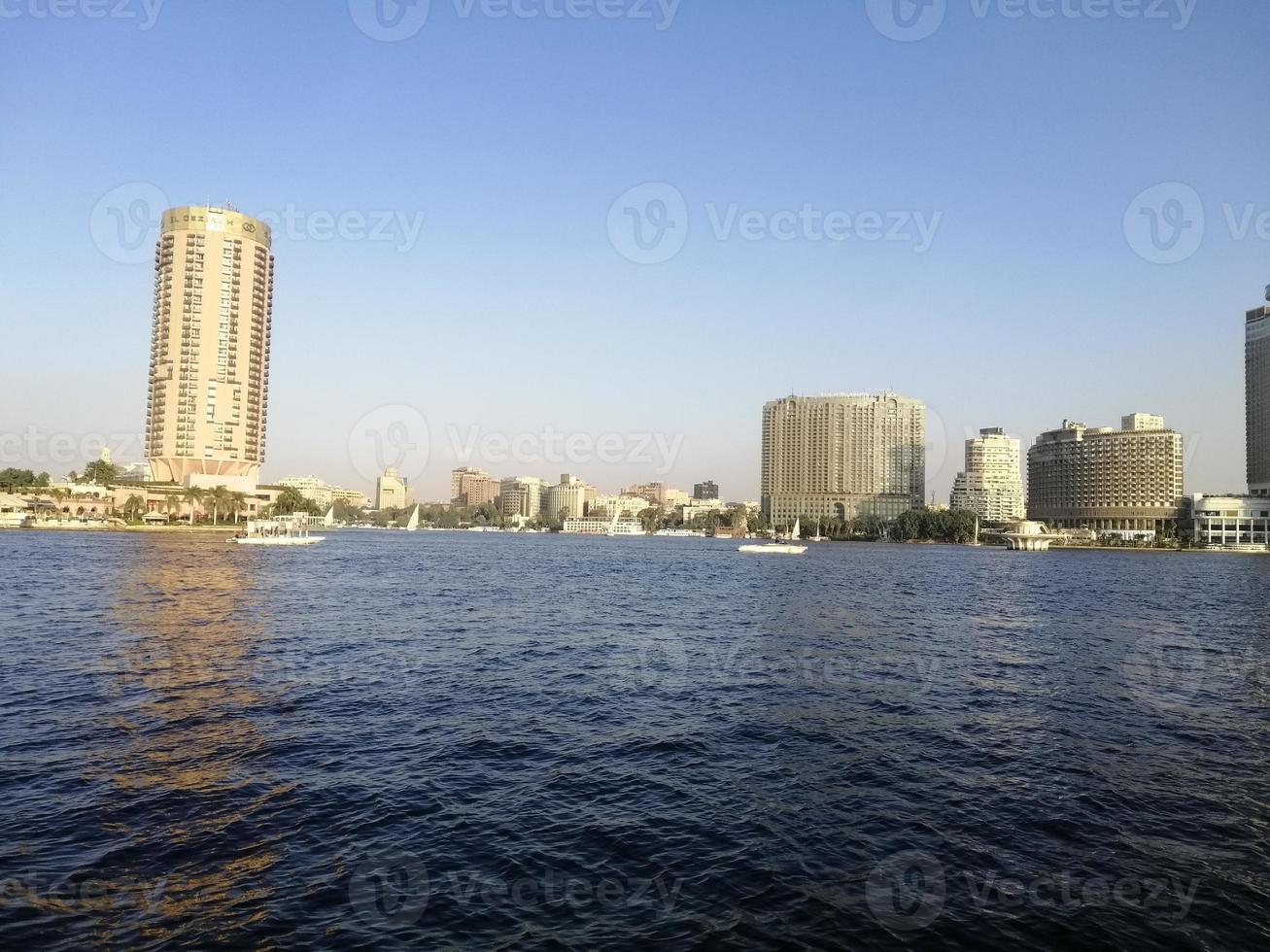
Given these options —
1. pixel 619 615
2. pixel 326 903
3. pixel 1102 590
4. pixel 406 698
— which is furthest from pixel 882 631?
pixel 1102 590

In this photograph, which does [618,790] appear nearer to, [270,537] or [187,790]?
Result: [187,790]

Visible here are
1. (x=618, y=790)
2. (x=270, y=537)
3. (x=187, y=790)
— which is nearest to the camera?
(x=187, y=790)

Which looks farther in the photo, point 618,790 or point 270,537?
point 270,537

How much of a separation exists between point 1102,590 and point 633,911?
91585 mm

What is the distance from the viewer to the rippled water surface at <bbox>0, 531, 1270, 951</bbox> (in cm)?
1390

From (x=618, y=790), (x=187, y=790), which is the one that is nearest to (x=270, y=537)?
(x=187, y=790)

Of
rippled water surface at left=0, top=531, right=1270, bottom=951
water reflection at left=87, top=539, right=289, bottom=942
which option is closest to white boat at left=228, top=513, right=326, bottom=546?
rippled water surface at left=0, top=531, right=1270, bottom=951

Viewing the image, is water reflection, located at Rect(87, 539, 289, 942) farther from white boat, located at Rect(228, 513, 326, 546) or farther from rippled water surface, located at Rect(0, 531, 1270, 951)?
white boat, located at Rect(228, 513, 326, 546)

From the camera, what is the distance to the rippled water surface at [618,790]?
13898 millimetres

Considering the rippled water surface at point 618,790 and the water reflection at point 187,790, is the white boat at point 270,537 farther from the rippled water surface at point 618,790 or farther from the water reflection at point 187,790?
the water reflection at point 187,790

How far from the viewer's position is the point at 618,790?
20062mm

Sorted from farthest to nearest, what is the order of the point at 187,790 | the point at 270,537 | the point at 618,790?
the point at 270,537
the point at 618,790
the point at 187,790

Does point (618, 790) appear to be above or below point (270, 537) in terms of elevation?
below

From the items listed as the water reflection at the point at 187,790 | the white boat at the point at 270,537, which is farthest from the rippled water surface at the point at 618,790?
the white boat at the point at 270,537
